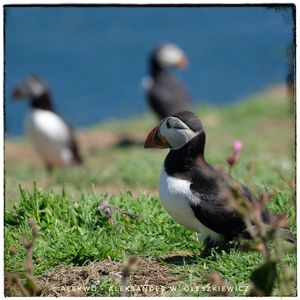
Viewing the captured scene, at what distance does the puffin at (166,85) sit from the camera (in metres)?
12.6

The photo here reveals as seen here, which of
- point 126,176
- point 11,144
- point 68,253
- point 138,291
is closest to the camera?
point 138,291

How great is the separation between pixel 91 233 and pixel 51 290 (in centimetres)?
63

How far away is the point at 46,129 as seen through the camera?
1048 cm

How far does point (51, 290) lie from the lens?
3910 mm

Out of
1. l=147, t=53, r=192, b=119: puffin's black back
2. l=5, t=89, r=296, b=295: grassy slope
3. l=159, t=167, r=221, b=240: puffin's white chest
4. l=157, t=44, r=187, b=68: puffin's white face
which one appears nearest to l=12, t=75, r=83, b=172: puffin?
l=147, t=53, r=192, b=119: puffin's black back

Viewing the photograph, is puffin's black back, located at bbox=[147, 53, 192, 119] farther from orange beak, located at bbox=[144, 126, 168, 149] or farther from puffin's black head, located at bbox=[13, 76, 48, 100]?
orange beak, located at bbox=[144, 126, 168, 149]

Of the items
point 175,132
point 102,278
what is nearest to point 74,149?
point 175,132

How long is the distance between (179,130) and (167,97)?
8.68m

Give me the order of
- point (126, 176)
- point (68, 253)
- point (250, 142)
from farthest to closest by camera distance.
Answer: point (250, 142) < point (126, 176) < point (68, 253)

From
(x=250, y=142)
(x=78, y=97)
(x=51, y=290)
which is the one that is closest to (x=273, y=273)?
(x=51, y=290)

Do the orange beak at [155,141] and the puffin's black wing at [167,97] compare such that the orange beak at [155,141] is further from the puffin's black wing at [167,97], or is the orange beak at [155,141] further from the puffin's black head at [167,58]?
the puffin's black head at [167,58]

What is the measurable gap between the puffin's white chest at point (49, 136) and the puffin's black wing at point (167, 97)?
2.19m

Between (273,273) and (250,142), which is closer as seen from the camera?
(273,273)

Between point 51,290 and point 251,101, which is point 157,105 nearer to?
point 251,101
